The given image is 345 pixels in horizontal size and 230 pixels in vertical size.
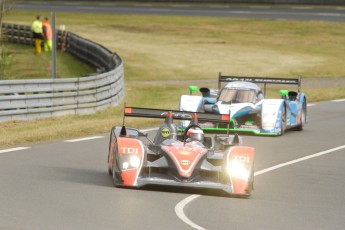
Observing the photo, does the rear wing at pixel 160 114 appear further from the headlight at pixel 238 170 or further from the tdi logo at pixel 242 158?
the headlight at pixel 238 170

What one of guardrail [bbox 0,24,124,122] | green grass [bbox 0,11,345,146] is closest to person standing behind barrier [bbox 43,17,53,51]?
green grass [bbox 0,11,345,146]

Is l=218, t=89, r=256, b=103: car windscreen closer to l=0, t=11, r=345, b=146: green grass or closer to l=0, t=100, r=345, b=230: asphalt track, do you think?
l=0, t=11, r=345, b=146: green grass

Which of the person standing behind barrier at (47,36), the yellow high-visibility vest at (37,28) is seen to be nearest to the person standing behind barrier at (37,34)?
the yellow high-visibility vest at (37,28)

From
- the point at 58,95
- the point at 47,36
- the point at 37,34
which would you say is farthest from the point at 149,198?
the point at 47,36

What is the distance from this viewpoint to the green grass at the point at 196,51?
35812 mm

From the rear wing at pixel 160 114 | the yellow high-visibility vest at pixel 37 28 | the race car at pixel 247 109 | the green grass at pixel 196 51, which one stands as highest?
the rear wing at pixel 160 114

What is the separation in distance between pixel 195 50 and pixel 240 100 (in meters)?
31.7

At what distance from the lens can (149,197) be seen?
13430 mm

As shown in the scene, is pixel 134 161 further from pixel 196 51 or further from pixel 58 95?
pixel 196 51

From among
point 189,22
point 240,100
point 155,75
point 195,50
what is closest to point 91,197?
point 240,100

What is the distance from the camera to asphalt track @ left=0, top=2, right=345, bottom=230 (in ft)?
38.3

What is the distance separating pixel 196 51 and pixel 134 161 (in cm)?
4037

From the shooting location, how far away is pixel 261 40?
59.2 m

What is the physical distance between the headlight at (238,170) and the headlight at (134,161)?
47.8 inches
